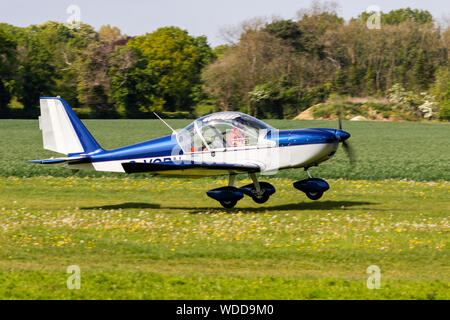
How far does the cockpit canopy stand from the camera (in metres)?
13.7

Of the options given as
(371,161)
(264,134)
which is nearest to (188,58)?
(371,161)

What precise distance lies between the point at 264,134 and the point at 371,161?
13242mm

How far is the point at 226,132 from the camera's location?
1370 centimetres

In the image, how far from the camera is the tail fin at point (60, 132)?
14.6m

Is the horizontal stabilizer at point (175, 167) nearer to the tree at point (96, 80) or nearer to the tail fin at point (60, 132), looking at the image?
the tail fin at point (60, 132)

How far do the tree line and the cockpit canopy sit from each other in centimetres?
5846

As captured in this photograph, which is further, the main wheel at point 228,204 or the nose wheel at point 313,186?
the nose wheel at point 313,186

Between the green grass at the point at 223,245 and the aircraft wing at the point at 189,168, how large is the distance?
1000 mm

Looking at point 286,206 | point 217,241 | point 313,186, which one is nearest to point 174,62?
point 286,206

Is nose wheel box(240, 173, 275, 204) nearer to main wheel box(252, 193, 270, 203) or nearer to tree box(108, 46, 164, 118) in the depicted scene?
main wheel box(252, 193, 270, 203)

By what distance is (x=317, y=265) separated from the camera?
9.15 meters

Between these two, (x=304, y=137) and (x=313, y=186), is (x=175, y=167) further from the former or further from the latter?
(x=313, y=186)

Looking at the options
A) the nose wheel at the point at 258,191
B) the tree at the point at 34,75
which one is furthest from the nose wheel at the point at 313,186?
the tree at the point at 34,75

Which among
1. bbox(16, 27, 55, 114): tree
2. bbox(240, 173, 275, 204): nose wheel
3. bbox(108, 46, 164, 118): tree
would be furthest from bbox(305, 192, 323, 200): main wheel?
bbox(16, 27, 55, 114): tree
